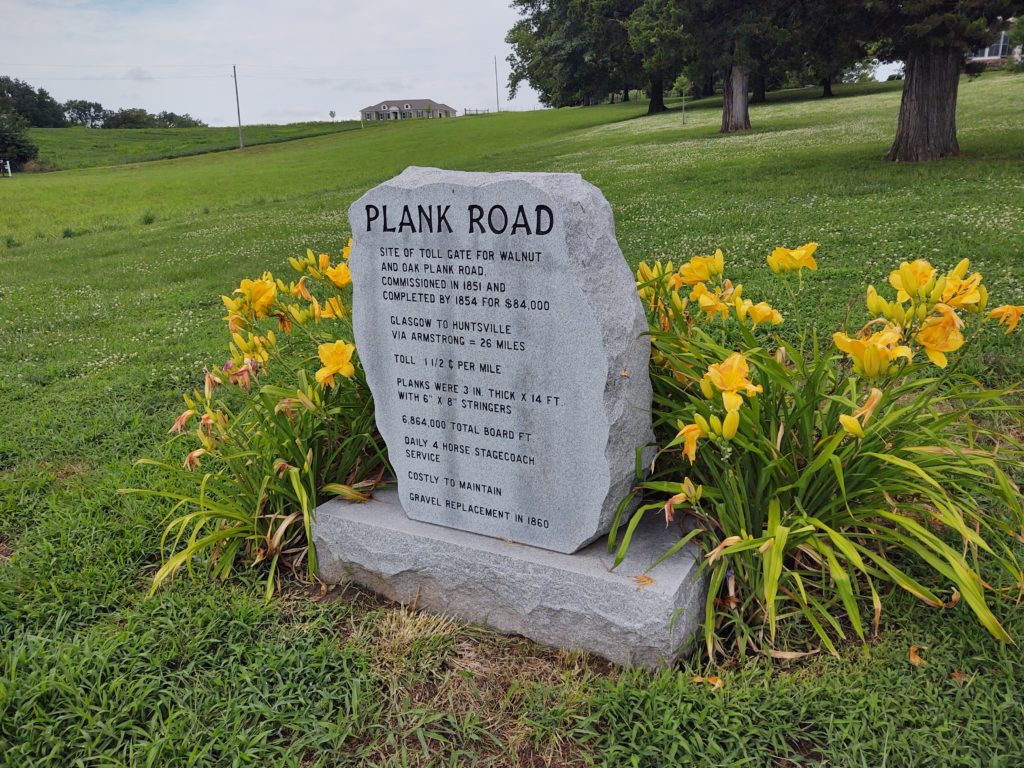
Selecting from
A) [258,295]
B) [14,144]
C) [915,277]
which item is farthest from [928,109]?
[14,144]

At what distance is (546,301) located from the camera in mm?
2695

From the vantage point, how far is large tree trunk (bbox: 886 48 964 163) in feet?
35.1

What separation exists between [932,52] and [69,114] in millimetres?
107599

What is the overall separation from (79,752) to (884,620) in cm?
278

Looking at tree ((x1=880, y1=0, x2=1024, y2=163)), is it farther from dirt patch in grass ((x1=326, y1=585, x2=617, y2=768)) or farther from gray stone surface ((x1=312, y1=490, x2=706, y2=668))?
dirt patch in grass ((x1=326, y1=585, x2=617, y2=768))

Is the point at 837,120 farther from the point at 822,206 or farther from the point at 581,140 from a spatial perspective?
the point at 822,206

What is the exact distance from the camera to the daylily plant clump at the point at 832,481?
251cm

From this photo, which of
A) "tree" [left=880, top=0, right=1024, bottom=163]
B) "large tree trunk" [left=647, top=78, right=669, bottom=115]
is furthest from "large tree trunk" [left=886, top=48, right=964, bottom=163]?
"large tree trunk" [left=647, top=78, right=669, bottom=115]

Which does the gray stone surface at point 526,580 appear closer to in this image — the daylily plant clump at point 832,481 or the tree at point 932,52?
the daylily plant clump at point 832,481

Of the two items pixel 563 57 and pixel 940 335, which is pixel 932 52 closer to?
pixel 940 335

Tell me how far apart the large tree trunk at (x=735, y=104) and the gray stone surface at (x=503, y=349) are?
21554 millimetres

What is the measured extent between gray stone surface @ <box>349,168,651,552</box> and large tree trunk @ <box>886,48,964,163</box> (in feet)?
34.5

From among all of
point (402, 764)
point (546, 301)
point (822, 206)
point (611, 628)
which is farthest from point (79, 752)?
point (822, 206)

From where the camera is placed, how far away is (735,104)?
2220 centimetres
